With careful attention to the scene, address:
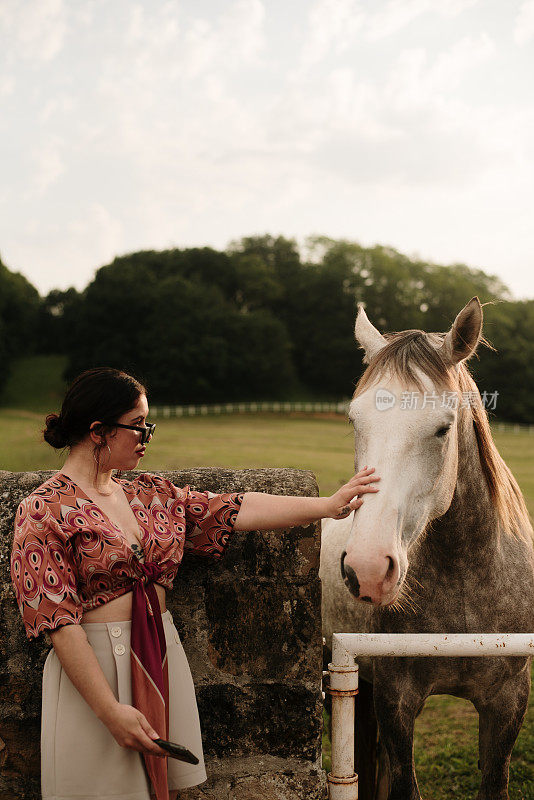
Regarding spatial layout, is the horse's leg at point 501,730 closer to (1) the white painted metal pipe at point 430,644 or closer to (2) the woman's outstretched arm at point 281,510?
(1) the white painted metal pipe at point 430,644

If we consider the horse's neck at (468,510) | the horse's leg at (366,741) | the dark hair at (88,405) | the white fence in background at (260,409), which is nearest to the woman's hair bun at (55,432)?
the dark hair at (88,405)

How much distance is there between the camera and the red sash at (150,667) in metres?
1.82

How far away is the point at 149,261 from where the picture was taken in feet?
207

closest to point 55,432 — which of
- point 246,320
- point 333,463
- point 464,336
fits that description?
point 464,336

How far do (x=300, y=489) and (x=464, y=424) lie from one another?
3.35 feet

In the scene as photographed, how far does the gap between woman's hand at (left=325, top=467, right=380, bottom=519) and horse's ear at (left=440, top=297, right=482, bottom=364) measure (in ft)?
2.46

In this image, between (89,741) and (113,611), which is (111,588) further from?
(89,741)

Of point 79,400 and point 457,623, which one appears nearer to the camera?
point 79,400

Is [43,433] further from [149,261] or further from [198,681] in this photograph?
[149,261]

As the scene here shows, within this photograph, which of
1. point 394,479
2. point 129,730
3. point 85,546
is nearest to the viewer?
point 129,730

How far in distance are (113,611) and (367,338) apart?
Answer: 1724mm

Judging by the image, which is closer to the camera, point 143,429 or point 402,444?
point 143,429

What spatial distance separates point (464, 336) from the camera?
2.70m

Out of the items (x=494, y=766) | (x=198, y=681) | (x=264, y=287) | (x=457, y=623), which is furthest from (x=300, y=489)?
(x=264, y=287)
